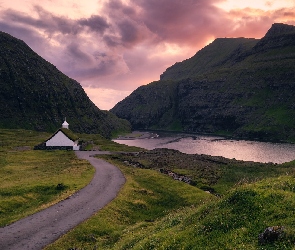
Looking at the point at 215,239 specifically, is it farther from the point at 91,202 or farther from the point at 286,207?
the point at 91,202

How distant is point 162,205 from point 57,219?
1559 cm

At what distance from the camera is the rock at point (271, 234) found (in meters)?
14.1

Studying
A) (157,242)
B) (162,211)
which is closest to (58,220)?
(162,211)

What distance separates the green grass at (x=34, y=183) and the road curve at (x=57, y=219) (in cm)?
171

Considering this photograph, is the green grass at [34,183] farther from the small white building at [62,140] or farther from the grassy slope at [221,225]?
the small white building at [62,140]

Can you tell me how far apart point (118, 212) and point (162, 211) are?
6643 millimetres

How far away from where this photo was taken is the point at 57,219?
3134 centimetres

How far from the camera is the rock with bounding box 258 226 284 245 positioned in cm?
1413

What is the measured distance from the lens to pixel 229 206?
1897 cm

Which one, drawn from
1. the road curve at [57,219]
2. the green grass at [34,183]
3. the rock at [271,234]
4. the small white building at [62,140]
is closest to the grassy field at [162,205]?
the green grass at [34,183]

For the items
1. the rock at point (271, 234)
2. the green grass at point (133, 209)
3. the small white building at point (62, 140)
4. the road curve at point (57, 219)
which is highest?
the small white building at point (62, 140)

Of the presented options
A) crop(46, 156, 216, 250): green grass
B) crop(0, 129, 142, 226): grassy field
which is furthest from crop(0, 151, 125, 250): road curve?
crop(0, 129, 142, 226): grassy field

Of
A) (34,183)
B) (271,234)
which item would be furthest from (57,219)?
(271,234)

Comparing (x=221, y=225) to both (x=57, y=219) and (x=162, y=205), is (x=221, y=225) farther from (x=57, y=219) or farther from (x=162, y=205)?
(x=162, y=205)
